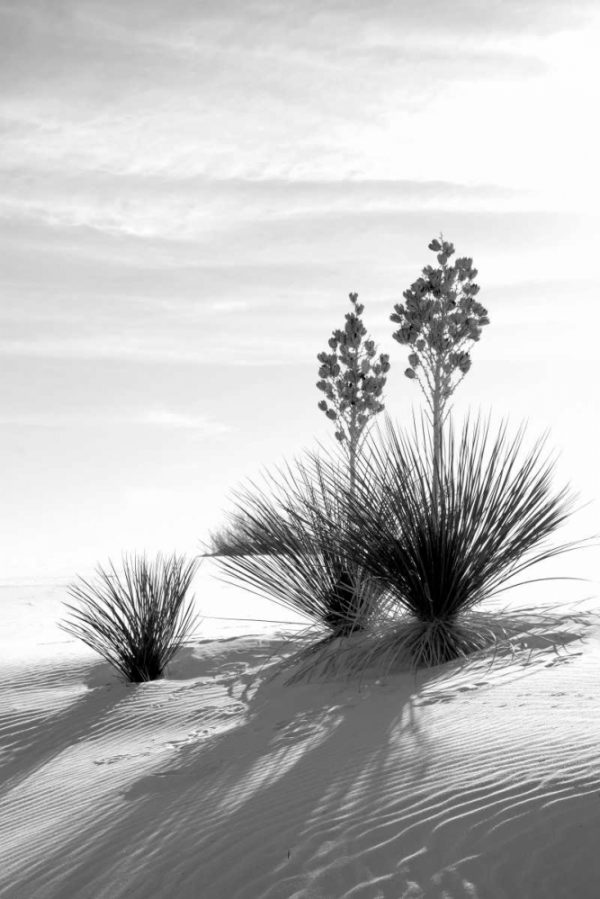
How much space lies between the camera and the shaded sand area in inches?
108

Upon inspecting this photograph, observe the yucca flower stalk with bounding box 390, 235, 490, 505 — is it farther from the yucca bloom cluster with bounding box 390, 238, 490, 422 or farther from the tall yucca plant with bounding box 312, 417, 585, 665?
the tall yucca plant with bounding box 312, 417, 585, 665

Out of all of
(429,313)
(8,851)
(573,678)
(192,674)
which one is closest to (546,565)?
(429,313)

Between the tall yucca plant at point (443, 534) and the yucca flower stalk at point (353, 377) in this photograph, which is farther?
the yucca flower stalk at point (353, 377)

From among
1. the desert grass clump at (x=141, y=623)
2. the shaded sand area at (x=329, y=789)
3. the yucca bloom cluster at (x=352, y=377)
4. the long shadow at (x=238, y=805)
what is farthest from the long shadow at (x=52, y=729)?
the yucca bloom cluster at (x=352, y=377)

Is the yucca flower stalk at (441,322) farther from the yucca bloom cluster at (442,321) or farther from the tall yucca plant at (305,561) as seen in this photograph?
the tall yucca plant at (305,561)

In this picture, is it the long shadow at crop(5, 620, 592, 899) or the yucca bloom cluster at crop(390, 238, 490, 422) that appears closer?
the long shadow at crop(5, 620, 592, 899)

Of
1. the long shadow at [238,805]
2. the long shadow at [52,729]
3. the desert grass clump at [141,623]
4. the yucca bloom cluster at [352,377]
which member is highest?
the yucca bloom cluster at [352,377]

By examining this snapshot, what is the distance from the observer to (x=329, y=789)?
359cm

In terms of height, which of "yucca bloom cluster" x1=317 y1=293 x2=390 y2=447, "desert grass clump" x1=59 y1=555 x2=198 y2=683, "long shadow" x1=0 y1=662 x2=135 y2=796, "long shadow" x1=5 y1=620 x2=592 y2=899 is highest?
"yucca bloom cluster" x1=317 y1=293 x2=390 y2=447

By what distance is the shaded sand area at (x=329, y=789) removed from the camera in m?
2.75

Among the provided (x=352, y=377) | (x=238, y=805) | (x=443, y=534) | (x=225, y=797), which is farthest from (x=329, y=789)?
(x=352, y=377)

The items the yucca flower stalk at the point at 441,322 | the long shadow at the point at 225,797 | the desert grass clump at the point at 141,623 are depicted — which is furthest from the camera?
the yucca flower stalk at the point at 441,322

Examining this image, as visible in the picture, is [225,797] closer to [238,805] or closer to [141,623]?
[238,805]

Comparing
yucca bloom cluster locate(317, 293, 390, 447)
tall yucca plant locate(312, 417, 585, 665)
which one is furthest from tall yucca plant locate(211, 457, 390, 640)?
yucca bloom cluster locate(317, 293, 390, 447)
